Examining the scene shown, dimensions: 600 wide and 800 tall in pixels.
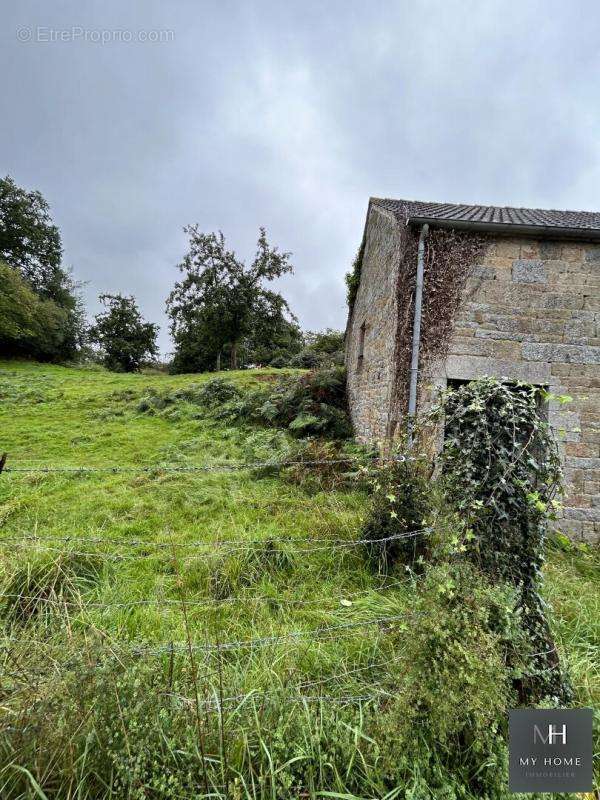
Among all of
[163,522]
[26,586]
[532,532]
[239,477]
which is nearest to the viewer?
[532,532]

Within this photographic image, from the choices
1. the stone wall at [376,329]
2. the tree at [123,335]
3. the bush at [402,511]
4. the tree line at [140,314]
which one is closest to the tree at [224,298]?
the tree line at [140,314]

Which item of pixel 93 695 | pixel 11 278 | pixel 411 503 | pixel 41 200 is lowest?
pixel 93 695

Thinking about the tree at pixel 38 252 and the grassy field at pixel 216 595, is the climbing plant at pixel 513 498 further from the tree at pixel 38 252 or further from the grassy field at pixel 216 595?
the tree at pixel 38 252

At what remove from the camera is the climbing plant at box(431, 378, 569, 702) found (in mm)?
1900

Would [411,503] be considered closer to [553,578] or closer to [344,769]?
[553,578]

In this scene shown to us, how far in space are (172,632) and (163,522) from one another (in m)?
2.18

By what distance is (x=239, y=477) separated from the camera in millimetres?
6234

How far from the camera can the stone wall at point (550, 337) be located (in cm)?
532

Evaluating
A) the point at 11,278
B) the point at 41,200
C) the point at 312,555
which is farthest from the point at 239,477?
the point at 41,200

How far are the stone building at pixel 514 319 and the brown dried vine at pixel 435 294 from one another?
0.02 meters

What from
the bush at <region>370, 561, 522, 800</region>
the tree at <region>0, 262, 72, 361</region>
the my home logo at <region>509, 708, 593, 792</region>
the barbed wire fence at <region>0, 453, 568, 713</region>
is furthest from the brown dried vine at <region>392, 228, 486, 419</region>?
the tree at <region>0, 262, 72, 361</region>

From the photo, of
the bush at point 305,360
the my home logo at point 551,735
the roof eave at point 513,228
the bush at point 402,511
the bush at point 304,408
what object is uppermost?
the bush at point 305,360

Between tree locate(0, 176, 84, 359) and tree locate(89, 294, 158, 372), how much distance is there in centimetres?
183

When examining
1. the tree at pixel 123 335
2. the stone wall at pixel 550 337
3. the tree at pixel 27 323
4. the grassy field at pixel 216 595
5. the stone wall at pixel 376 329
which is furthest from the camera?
the tree at pixel 123 335
